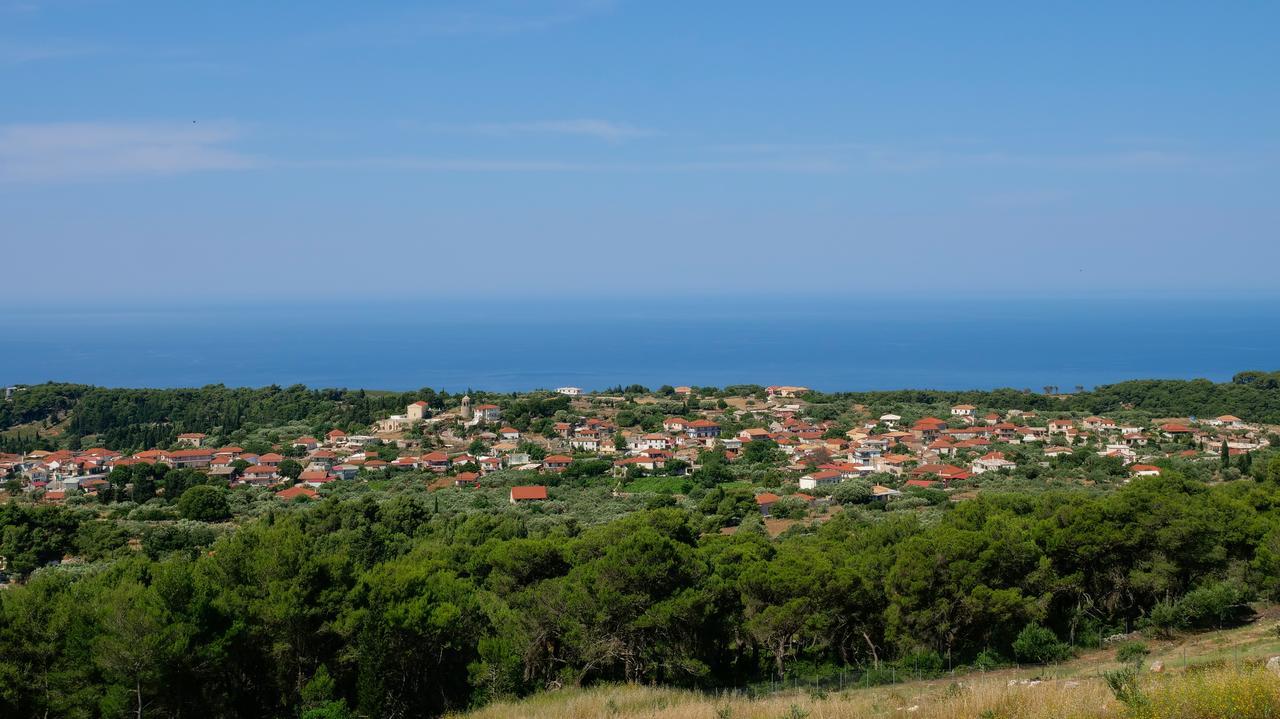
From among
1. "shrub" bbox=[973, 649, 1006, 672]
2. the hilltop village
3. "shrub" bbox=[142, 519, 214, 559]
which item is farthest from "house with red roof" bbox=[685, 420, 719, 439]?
"shrub" bbox=[973, 649, 1006, 672]

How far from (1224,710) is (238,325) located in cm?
19963

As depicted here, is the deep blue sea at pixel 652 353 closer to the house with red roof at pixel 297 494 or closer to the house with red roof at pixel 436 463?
the house with red roof at pixel 436 463

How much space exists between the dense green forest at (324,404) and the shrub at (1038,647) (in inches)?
1426

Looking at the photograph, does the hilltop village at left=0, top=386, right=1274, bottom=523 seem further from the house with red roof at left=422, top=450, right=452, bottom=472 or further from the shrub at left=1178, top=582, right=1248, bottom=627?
the shrub at left=1178, top=582, right=1248, bottom=627

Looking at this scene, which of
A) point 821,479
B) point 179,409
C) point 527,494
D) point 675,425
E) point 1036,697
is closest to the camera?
point 1036,697

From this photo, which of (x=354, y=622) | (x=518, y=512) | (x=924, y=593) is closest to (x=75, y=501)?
(x=518, y=512)

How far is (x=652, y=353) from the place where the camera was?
12269 cm

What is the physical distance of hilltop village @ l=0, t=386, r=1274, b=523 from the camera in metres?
33.7

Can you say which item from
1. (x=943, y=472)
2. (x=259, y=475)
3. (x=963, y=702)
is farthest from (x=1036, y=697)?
(x=259, y=475)

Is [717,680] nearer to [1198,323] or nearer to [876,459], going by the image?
[876,459]

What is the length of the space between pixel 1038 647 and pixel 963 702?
18.5ft

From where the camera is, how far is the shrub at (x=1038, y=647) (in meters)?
12.4

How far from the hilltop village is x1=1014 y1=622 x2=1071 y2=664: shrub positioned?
16070mm

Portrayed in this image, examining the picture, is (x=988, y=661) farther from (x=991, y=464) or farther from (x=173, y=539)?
(x=991, y=464)
